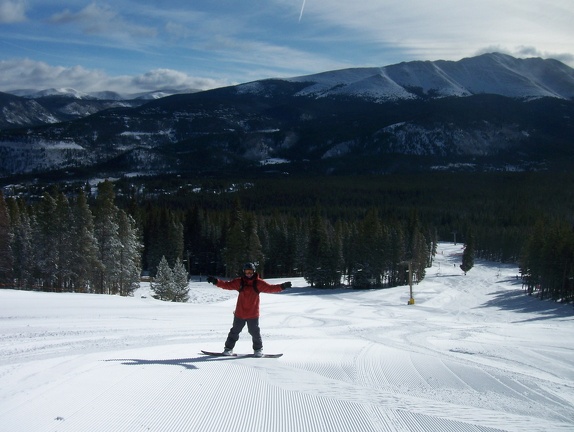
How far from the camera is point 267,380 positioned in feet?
26.6

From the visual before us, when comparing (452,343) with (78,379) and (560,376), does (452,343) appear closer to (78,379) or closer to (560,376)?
(560,376)

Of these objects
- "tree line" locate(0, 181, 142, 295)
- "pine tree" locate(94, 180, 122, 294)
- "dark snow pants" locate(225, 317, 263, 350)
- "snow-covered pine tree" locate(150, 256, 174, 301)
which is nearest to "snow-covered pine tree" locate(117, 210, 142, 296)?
"tree line" locate(0, 181, 142, 295)

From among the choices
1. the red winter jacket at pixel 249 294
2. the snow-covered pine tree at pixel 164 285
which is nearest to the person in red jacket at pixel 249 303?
the red winter jacket at pixel 249 294

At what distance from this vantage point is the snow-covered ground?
6.25m

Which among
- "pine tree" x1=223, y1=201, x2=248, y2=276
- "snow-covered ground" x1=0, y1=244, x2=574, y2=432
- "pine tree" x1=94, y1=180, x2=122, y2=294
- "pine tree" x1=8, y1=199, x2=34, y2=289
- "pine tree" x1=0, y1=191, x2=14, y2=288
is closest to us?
"snow-covered ground" x1=0, y1=244, x2=574, y2=432

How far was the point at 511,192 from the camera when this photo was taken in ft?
587

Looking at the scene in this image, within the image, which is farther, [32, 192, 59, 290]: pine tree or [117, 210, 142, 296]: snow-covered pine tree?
[117, 210, 142, 296]: snow-covered pine tree

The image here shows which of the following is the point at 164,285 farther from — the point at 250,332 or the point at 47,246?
the point at 250,332

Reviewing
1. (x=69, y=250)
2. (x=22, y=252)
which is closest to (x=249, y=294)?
(x=69, y=250)

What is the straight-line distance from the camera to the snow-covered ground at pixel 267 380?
20.5ft

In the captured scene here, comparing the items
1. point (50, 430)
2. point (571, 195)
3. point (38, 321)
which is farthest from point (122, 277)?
point (571, 195)

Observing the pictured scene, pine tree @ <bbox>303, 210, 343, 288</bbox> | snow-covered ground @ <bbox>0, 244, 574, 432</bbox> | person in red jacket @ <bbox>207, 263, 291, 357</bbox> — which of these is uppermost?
person in red jacket @ <bbox>207, 263, 291, 357</bbox>

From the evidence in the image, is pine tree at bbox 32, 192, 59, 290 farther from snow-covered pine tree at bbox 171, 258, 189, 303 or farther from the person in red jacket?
the person in red jacket

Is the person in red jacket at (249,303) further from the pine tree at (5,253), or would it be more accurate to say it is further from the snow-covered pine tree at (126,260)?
the pine tree at (5,253)
